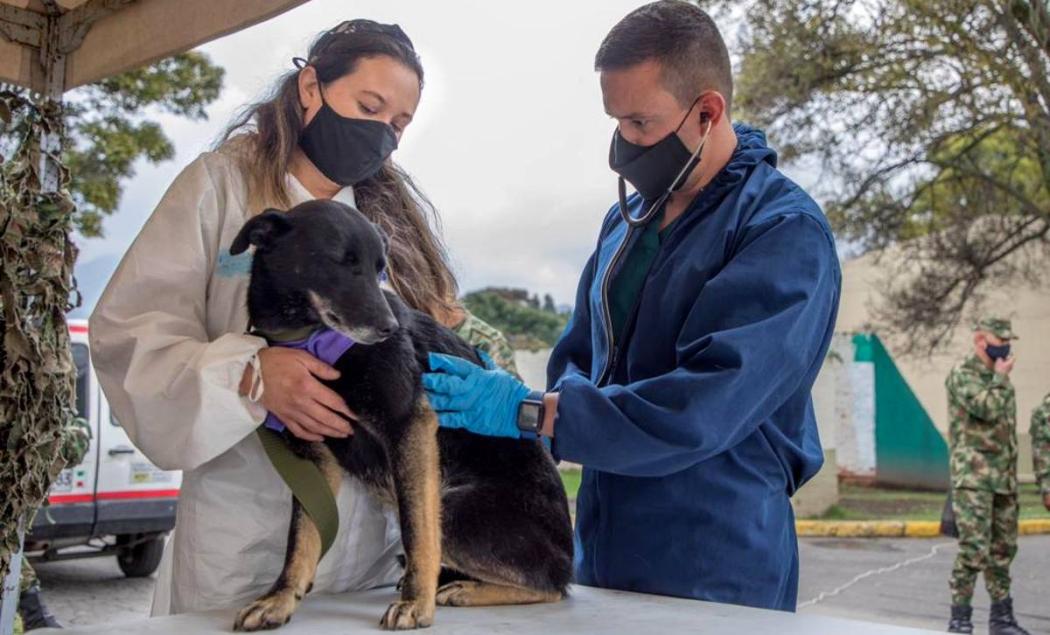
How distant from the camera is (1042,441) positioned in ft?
27.4

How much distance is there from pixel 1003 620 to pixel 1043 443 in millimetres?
1460

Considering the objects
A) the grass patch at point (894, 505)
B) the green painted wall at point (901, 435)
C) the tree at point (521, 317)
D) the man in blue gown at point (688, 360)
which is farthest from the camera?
the green painted wall at point (901, 435)

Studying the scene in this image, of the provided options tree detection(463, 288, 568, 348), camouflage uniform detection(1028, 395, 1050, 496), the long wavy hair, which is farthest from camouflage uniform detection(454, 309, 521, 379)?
tree detection(463, 288, 568, 348)

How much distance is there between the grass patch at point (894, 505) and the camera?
578 inches

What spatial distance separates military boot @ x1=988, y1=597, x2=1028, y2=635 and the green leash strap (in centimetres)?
760

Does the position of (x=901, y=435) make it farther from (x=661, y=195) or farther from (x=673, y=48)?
(x=673, y=48)

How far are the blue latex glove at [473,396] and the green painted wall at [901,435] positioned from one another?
16.6 metres

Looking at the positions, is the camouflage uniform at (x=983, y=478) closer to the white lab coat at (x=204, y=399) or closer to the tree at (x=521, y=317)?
the white lab coat at (x=204, y=399)

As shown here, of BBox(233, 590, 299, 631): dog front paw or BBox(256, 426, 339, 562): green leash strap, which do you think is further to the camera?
BBox(256, 426, 339, 562): green leash strap

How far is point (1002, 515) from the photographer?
8367 mm

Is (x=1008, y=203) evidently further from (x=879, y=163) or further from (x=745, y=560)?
(x=745, y=560)

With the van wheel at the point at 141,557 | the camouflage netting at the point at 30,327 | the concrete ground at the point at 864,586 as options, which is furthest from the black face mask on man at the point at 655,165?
the van wheel at the point at 141,557

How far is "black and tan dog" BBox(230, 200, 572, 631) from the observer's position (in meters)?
2.13

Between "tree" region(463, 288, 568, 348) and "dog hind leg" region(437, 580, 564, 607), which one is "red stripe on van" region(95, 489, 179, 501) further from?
"dog hind leg" region(437, 580, 564, 607)
